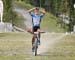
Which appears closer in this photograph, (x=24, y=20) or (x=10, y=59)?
(x=10, y=59)

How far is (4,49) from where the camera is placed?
727 inches

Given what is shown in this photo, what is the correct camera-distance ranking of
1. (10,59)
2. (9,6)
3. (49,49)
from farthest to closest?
(9,6), (49,49), (10,59)

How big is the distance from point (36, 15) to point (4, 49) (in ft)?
9.02

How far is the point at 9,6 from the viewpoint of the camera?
4134 centimetres

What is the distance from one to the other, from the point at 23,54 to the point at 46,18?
36.9 m

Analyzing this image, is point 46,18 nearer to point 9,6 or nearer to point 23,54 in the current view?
point 9,6

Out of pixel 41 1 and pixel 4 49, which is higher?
pixel 4 49

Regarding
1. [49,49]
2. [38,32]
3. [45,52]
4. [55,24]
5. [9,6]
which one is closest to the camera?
[38,32]

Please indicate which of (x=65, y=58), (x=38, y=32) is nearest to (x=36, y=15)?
(x=38, y=32)

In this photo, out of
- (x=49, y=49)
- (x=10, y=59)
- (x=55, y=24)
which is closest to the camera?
(x=10, y=59)

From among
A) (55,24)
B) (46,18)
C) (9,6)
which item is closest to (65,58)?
(9,6)

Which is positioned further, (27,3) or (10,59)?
(27,3)

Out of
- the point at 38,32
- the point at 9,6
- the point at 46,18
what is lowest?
the point at 46,18

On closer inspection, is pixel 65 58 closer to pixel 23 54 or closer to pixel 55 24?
pixel 23 54
